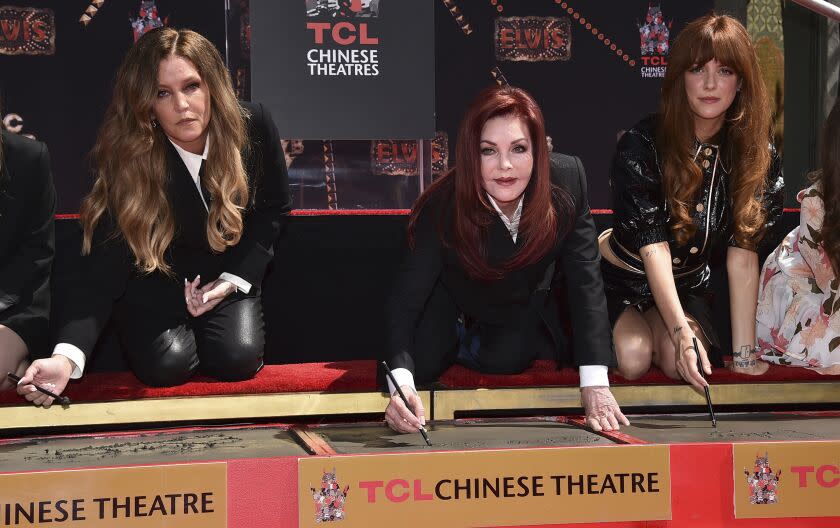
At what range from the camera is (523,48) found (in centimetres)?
426

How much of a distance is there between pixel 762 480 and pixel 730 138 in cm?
113

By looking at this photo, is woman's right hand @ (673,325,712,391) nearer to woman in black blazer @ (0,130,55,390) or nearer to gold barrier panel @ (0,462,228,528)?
gold barrier panel @ (0,462,228,528)

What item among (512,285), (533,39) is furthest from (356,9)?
(512,285)

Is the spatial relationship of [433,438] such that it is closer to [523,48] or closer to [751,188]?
[751,188]

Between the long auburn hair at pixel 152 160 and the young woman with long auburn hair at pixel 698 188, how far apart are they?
41.1 inches

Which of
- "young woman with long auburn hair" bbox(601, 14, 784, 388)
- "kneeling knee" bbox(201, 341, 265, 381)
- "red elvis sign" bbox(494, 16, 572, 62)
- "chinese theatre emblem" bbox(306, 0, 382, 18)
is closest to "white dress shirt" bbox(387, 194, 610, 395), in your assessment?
"young woman with long auburn hair" bbox(601, 14, 784, 388)

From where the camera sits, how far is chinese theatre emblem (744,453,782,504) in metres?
1.79

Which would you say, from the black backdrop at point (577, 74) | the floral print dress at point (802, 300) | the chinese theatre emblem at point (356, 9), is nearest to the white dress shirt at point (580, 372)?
the floral print dress at point (802, 300)

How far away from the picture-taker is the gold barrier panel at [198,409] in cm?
227

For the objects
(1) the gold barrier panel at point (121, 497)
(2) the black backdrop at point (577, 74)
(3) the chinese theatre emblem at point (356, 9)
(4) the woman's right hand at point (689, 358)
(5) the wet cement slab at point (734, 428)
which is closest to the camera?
(1) the gold barrier panel at point (121, 497)

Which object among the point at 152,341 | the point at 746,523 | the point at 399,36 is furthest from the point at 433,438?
the point at 399,36

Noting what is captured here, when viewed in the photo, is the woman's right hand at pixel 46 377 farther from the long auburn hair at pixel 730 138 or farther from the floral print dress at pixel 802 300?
the floral print dress at pixel 802 300

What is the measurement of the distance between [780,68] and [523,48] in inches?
49.7

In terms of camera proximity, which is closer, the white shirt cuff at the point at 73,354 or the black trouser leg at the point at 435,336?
the white shirt cuff at the point at 73,354
